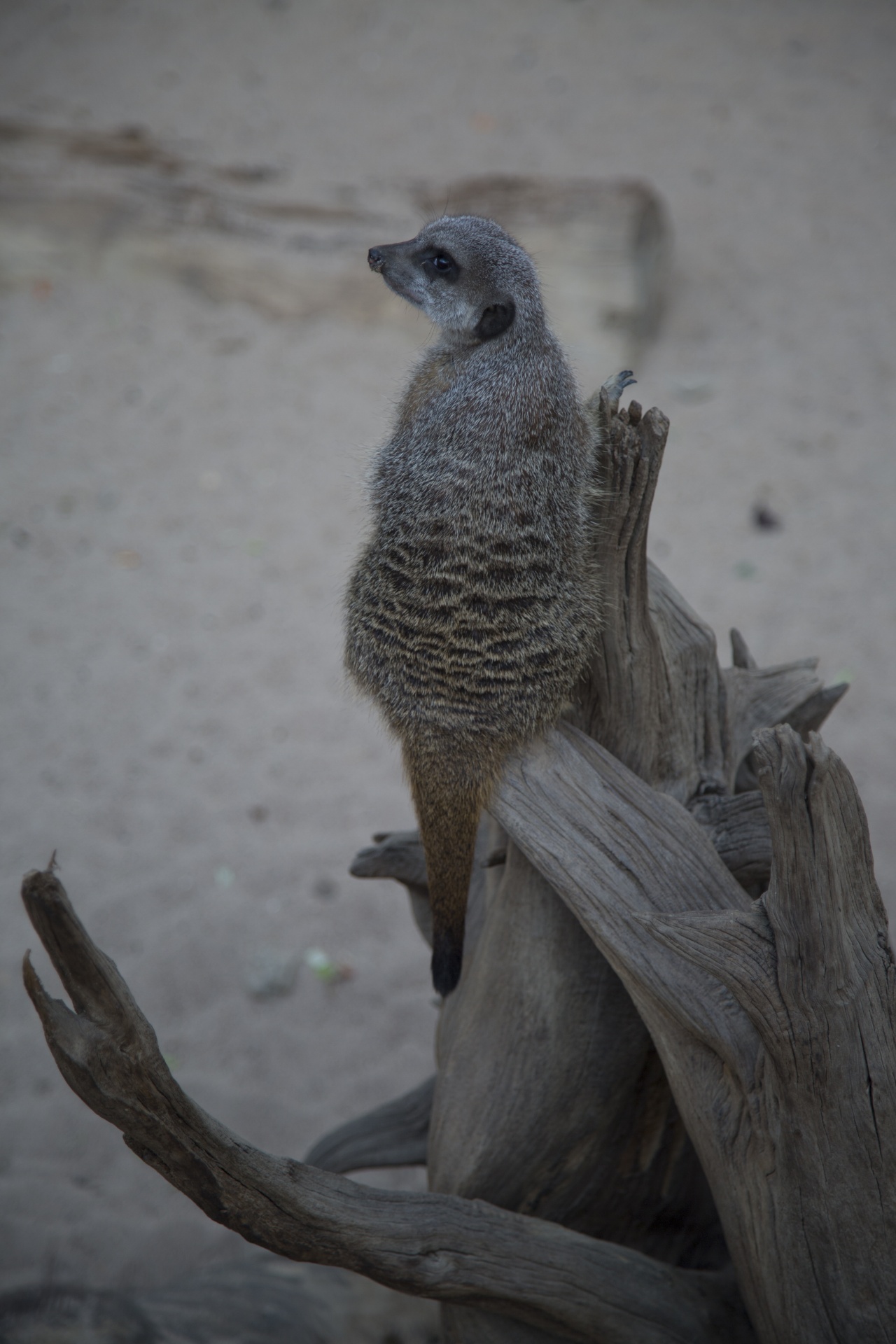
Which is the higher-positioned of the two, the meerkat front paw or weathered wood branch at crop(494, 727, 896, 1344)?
the meerkat front paw

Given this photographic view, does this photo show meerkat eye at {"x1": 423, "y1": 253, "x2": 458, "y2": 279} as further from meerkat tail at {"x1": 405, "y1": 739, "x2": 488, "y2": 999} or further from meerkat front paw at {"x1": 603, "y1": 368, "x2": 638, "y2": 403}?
meerkat tail at {"x1": 405, "y1": 739, "x2": 488, "y2": 999}

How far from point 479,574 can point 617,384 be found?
1.03 feet

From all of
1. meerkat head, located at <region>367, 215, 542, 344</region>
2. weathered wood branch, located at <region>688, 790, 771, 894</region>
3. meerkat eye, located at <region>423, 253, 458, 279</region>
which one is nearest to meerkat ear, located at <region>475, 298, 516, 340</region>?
meerkat head, located at <region>367, 215, 542, 344</region>

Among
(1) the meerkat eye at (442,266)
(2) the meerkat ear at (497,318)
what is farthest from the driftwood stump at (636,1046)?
(1) the meerkat eye at (442,266)

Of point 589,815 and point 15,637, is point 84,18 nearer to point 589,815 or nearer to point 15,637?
point 15,637

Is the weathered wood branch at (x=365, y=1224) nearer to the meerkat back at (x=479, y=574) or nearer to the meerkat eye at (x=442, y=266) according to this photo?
the meerkat back at (x=479, y=574)

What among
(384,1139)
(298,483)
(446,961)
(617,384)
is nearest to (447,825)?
(446,961)

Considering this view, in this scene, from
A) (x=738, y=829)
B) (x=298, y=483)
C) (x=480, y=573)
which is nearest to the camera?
(x=480, y=573)

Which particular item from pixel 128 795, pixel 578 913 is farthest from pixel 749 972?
pixel 128 795

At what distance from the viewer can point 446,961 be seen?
1483 mm

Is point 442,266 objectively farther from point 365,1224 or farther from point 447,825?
point 365,1224

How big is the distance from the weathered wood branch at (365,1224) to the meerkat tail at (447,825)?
1.15ft

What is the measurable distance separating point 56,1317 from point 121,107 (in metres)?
4.89

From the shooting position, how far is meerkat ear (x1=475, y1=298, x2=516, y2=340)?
138 cm
